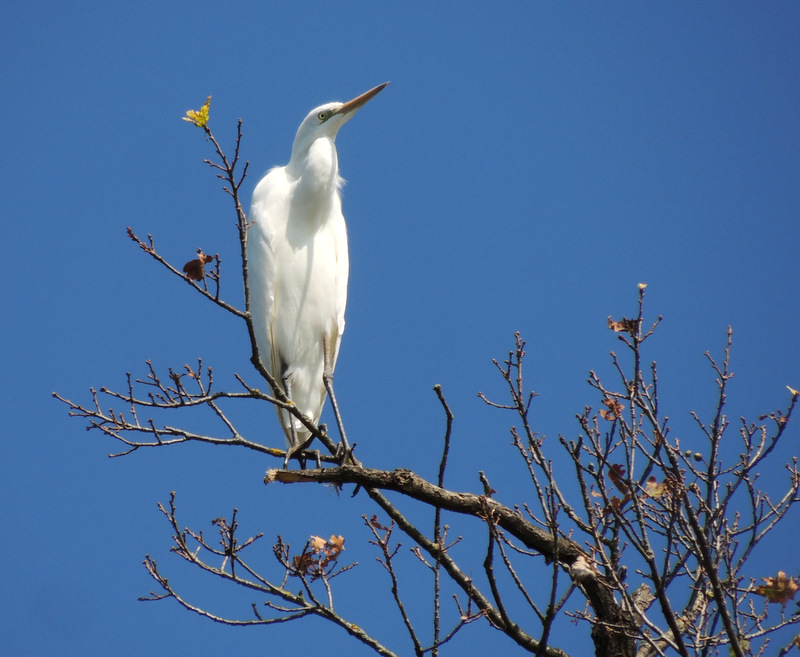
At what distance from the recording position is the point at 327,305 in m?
5.80

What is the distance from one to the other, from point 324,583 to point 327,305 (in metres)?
2.48

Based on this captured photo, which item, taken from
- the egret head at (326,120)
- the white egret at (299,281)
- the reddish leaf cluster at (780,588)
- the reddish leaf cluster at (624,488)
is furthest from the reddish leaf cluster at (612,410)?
the egret head at (326,120)

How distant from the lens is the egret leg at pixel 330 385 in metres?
4.51

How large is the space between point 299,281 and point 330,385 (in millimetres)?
878

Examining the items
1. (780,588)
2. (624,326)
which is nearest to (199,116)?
(624,326)

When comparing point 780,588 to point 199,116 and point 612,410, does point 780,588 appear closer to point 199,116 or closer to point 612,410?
point 612,410

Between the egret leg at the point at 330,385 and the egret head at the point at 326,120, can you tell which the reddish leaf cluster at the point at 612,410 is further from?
the egret head at the point at 326,120

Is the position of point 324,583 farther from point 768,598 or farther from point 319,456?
point 768,598

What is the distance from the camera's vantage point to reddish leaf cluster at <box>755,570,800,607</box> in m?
2.88

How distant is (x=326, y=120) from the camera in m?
6.37

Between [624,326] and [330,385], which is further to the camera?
[330,385]

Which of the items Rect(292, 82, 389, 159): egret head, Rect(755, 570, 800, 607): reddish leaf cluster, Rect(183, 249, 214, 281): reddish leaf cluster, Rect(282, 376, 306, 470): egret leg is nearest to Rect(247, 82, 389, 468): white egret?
Rect(282, 376, 306, 470): egret leg

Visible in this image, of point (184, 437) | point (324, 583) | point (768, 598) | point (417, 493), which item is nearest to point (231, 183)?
point (184, 437)

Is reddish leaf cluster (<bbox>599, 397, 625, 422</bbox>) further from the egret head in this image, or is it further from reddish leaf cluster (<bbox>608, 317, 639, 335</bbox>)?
the egret head
